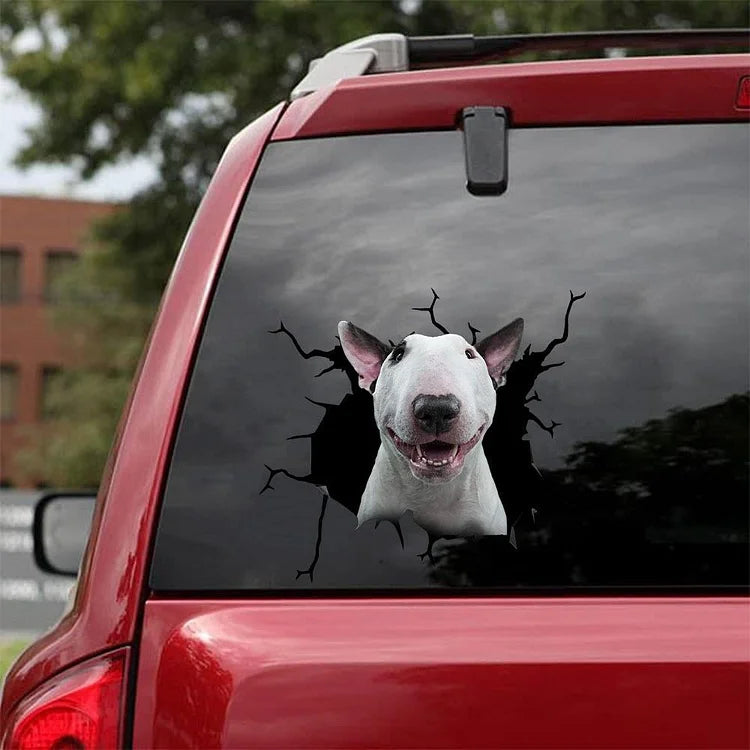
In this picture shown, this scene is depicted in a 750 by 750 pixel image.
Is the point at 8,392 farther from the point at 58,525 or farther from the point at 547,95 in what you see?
the point at 547,95

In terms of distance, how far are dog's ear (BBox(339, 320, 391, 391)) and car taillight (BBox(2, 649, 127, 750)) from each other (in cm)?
49

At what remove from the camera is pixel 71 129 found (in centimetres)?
1684

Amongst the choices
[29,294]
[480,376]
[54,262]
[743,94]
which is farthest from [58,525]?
[54,262]

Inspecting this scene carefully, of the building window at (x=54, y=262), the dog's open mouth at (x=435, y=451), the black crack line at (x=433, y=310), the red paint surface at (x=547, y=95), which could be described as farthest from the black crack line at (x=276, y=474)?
the building window at (x=54, y=262)

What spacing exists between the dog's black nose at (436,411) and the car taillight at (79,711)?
0.50m

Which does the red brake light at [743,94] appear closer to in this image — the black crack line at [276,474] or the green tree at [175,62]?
the black crack line at [276,474]

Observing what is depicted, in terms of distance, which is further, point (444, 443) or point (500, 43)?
point (500, 43)

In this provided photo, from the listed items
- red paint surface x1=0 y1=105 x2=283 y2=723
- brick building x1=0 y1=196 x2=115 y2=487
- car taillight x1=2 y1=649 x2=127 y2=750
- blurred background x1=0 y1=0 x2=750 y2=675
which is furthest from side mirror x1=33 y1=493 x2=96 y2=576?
brick building x1=0 y1=196 x2=115 y2=487

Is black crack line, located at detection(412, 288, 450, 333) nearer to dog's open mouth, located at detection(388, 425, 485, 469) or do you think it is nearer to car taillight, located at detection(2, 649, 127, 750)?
dog's open mouth, located at detection(388, 425, 485, 469)

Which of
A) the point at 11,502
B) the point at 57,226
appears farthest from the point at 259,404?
the point at 57,226

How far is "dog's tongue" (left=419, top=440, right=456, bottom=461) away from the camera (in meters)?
1.81

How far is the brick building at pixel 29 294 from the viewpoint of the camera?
48625mm

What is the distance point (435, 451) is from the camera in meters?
1.81

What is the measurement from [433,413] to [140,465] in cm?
41
